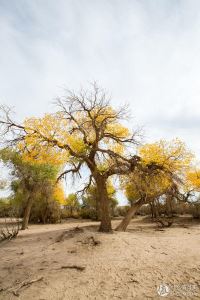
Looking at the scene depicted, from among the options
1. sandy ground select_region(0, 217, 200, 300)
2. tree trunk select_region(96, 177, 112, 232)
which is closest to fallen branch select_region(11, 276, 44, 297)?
sandy ground select_region(0, 217, 200, 300)

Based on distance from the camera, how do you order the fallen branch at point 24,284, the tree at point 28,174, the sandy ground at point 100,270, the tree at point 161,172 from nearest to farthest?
the sandy ground at point 100,270
the fallen branch at point 24,284
the tree at point 161,172
the tree at point 28,174

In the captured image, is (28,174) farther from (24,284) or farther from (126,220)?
(24,284)

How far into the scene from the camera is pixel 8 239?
17453 millimetres

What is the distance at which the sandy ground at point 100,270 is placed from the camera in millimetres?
7680

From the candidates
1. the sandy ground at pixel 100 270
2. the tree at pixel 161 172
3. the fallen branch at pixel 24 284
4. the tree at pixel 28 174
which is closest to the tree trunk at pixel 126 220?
the tree at pixel 161 172

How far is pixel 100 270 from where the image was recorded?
949 centimetres

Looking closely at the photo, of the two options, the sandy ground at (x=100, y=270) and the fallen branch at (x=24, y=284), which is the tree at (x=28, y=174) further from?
the fallen branch at (x=24, y=284)

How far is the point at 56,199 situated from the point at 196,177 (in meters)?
17.4

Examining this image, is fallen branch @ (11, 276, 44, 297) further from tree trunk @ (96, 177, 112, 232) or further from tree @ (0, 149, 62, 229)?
tree @ (0, 149, 62, 229)

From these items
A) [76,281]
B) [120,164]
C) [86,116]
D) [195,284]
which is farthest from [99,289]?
[86,116]

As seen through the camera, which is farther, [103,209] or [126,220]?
[126,220]

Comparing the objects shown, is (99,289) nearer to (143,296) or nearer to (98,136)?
(143,296)

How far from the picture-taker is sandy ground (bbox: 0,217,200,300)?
25.2 ft

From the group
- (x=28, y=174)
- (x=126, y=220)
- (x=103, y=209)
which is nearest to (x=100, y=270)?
(x=103, y=209)
